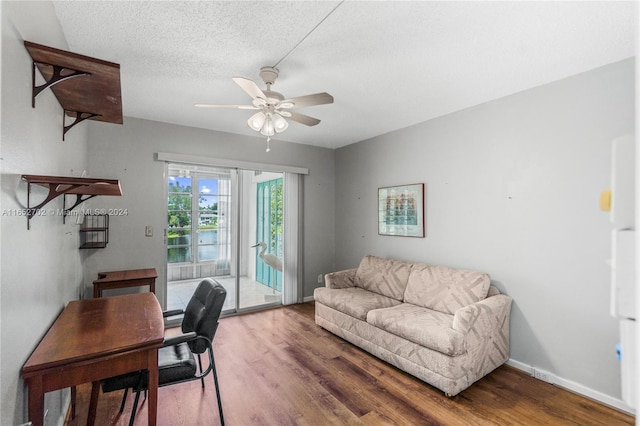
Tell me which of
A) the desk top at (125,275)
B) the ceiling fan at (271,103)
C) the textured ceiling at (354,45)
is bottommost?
the desk top at (125,275)

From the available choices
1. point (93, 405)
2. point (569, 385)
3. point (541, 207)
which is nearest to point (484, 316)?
point (569, 385)

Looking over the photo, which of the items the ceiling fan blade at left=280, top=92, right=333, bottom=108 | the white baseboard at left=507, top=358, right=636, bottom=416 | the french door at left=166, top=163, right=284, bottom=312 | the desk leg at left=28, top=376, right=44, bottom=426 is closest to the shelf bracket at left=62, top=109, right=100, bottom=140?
the ceiling fan blade at left=280, top=92, right=333, bottom=108

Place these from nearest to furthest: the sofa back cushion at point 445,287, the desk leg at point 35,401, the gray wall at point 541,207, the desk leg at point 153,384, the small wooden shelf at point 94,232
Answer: the desk leg at point 35,401
the desk leg at point 153,384
the gray wall at point 541,207
the sofa back cushion at point 445,287
the small wooden shelf at point 94,232

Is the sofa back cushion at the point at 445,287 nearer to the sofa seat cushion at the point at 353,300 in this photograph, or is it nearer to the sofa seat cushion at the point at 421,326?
the sofa seat cushion at the point at 421,326

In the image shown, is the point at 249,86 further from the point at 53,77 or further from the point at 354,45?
the point at 53,77

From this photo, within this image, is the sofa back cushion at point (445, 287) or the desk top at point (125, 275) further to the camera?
the desk top at point (125, 275)

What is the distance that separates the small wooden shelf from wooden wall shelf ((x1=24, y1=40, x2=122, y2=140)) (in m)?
1.55

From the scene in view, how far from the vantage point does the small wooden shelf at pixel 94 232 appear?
10.1ft

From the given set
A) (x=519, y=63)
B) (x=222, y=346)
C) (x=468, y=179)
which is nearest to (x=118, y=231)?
(x=222, y=346)

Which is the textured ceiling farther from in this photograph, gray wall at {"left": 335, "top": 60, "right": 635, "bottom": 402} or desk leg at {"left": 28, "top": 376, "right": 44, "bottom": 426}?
desk leg at {"left": 28, "top": 376, "right": 44, "bottom": 426}

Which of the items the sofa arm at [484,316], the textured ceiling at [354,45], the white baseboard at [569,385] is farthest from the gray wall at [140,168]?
the white baseboard at [569,385]

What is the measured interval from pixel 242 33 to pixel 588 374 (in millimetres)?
3460

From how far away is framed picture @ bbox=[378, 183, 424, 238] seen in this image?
362 centimetres

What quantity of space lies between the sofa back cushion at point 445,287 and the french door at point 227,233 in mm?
2115
